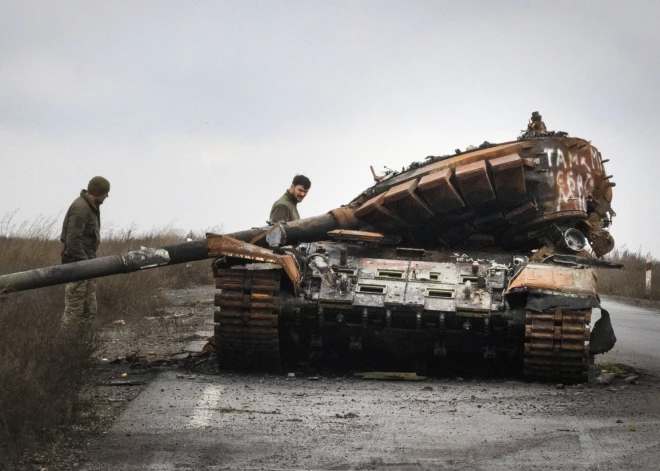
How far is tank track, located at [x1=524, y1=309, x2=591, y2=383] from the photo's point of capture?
9734 millimetres

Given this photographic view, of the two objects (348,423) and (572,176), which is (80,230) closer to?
(572,176)

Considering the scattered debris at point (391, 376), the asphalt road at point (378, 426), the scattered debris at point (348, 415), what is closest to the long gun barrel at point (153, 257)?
the asphalt road at point (378, 426)

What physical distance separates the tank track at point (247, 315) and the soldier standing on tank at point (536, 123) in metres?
4.50

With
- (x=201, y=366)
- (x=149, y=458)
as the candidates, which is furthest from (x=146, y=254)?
(x=149, y=458)

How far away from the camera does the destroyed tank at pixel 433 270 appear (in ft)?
33.1

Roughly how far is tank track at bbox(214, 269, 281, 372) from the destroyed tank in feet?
0.04

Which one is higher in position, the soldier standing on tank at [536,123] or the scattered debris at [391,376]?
the soldier standing on tank at [536,123]

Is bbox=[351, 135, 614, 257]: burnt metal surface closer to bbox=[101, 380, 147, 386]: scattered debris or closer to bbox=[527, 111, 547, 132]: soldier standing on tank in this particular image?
bbox=[527, 111, 547, 132]: soldier standing on tank

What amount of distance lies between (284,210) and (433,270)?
9.94 feet

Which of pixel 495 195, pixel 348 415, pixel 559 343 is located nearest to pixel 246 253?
pixel 495 195

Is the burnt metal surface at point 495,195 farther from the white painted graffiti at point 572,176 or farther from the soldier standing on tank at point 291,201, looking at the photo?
the soldier standing on tank at point 291,201

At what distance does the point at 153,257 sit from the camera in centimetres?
1130

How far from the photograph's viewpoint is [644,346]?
45.3 ft

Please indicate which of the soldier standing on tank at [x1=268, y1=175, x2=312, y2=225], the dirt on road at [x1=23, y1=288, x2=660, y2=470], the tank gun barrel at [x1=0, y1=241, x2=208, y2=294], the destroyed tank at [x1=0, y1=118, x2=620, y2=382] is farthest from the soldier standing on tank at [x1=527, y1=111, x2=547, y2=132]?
the tank gun barrel at [x1=0, y1=241, x2=208, y2=294]
